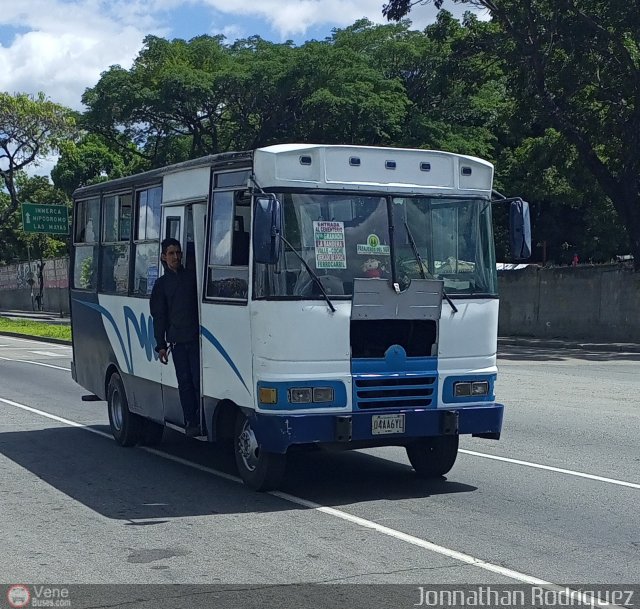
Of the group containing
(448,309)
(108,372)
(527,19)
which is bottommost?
(108,372)

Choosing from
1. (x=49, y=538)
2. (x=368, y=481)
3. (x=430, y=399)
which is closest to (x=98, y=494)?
(x=49, y=538)

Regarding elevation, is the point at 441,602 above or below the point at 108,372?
below

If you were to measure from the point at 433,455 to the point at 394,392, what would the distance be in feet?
3.74

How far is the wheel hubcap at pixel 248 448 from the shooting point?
888 cm

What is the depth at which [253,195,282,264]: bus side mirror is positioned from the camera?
8.08 meters

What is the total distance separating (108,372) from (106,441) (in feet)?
2.67

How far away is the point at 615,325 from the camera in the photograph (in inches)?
1208

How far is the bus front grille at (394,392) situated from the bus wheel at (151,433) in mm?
3804

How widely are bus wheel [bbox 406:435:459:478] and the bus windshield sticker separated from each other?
1.76 m

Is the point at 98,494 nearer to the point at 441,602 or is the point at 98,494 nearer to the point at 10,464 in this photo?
the point at 10,464

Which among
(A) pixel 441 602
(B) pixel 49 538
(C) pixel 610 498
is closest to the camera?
(A) pixel 441 602

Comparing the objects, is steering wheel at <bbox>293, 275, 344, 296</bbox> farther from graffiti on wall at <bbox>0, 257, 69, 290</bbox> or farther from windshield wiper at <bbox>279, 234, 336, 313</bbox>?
graffiti on wall at <bbox>0, 257, 69, 290</bbox>

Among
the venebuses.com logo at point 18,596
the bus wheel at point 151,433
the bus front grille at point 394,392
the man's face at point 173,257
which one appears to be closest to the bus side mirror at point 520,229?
the bus front grille at point 394,392

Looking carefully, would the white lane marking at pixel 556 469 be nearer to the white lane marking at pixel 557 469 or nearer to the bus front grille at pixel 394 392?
the white lane marking at pixel 557 469
